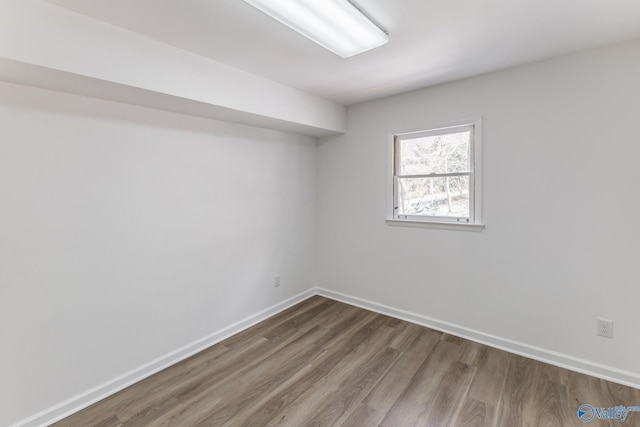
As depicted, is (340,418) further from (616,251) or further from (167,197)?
(616,251)

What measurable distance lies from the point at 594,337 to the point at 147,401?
3.32 meters

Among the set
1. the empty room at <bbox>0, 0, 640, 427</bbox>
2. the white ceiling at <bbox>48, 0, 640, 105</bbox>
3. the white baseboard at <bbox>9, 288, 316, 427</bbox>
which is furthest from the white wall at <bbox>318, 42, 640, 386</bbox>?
the white baseboard at <bbox>9, 288, 316, 427</bbox>

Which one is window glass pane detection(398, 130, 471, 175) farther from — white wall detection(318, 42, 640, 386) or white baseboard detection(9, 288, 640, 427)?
white baseboard detection(9, 288, 640, 427)

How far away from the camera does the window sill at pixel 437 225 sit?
2.65 m

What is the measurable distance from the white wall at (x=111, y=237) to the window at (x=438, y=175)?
155 centimetres

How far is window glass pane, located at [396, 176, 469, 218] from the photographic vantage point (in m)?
2.77

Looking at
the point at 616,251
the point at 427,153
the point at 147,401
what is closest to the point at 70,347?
the point at 147,401

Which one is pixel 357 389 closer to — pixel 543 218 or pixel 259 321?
pixel 259 321

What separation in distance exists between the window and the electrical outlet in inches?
43.4

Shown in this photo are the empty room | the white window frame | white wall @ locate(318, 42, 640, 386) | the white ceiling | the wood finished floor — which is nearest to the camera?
the white ceiling

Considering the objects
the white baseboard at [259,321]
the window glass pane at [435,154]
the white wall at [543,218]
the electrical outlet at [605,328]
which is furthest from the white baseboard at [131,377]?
the electrical outlet at [605,328]

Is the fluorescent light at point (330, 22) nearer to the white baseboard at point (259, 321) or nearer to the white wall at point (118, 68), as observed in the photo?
A: the white wall at point (118, 68)

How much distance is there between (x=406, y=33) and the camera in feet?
6.05

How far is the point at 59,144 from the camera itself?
1.82m
